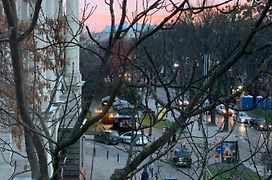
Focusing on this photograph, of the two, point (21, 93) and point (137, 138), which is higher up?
point (21, 93)

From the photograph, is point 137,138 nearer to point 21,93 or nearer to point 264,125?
point 264,125

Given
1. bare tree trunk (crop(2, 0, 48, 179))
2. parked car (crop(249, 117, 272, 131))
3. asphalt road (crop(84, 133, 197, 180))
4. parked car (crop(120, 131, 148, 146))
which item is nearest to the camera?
bare tree trunk (crop(2, 0, 48, 179))

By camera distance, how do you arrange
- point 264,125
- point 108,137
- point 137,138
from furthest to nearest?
point 108,137 < point 264,125 < point 137,138

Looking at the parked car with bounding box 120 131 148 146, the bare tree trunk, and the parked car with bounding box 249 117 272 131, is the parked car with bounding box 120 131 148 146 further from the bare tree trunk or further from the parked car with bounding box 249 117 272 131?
the parked car with bounding box 249 117 272 131

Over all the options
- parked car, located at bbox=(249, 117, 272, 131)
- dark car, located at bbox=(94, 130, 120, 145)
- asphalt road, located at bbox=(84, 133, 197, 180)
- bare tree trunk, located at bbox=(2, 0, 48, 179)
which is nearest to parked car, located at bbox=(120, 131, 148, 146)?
bare tree trunk, located at bbox=(2, 0, 48, 179)

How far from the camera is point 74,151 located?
22328 millimetres

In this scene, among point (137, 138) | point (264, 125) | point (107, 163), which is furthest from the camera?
point (107, 163)

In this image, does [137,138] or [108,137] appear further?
[108,137]

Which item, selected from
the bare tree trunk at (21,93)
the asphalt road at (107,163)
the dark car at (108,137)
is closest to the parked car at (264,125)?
the asphalt road at (107,163)

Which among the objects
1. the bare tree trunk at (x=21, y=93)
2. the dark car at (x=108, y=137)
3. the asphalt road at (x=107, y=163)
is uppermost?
the bare tree trunk at (x=21, y=93)

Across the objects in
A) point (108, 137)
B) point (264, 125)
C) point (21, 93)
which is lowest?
point (108, 137)

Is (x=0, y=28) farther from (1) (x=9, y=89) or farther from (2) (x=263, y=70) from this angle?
(2) (x=263, y=70)

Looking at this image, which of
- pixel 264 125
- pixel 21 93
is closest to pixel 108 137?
pixel 264 125

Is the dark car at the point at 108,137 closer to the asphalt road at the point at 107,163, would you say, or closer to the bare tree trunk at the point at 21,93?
the asphalt road at the point at 107,163
